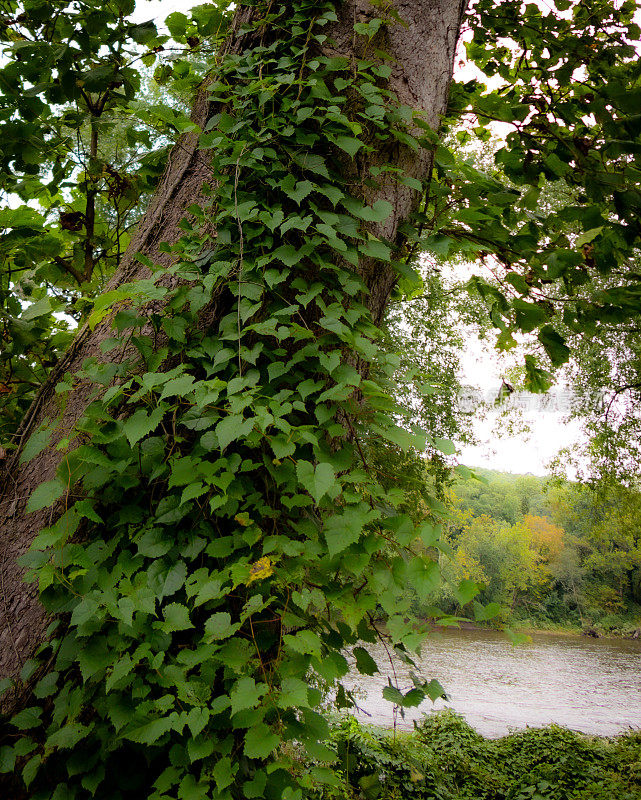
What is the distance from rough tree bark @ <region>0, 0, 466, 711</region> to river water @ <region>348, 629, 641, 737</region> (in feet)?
16.6

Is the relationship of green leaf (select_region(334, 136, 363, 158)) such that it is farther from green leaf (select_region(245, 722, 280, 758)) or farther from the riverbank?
the riverbank

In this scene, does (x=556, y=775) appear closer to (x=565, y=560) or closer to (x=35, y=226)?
(x=35, y=226)

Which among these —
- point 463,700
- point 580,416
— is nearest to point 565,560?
point 463,700

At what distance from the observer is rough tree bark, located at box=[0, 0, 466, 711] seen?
4.64 ft

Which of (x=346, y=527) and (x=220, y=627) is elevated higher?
(x=346, y=527)

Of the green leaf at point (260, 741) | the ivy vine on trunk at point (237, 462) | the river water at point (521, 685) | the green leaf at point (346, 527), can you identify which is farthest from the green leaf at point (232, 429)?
the river water at point (521, 685)

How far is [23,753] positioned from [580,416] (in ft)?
36.7

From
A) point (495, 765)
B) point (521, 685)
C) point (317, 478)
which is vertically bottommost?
point (521, 685)

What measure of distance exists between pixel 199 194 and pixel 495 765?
297 inches

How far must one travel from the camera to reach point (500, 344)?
6.59 ft

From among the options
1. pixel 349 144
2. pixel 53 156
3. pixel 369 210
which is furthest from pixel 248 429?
pixel 53 156

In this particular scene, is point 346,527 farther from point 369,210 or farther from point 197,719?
point 369,210

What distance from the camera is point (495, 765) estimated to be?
6336 millimetres

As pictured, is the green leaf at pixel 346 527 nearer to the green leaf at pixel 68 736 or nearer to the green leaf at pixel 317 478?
the green leaf at pixel 317 478
